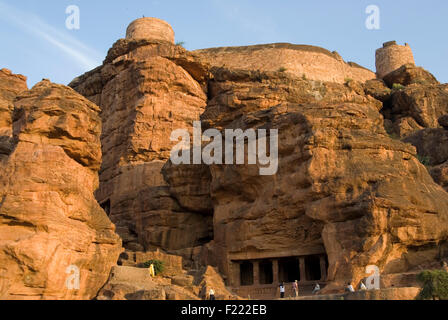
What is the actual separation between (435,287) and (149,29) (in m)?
34.2

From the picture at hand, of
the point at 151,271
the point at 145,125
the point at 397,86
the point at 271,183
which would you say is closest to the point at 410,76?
the point at 397,86

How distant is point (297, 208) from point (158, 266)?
7.01m

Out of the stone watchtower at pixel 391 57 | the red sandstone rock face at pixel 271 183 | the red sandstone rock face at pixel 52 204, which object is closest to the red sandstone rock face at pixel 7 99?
the red sandstone rock face at pixel 52 204

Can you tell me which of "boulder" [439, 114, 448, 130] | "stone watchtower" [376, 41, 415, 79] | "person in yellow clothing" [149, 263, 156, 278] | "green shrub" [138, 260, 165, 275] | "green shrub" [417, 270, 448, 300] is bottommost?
"green shrub" [417, 270, 448, 300]

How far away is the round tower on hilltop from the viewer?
46.1 m

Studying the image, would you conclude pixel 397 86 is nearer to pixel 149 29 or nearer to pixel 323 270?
pixel 149 29

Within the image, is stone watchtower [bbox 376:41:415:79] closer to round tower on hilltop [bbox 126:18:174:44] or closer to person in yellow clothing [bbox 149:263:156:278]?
round tower on hilltop [bbox 126:18:174:44]

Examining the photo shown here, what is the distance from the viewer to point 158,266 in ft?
77.3

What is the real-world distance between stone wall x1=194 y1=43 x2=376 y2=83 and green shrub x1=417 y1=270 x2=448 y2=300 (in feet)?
99.8

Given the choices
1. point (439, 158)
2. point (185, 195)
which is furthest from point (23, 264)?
point (439, 158)

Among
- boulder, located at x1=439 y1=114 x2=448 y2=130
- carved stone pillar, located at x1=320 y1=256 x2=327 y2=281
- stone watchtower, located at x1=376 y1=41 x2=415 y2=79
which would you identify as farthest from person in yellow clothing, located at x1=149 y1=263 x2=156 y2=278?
stone watchtower, located at x1=376 y1=41 x2=415 y2=79

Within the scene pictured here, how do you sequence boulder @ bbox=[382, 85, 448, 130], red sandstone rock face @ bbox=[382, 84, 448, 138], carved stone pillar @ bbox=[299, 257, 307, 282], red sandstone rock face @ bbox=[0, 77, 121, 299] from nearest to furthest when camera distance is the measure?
red sandstone rock face @ bbox=[0, 77, 121, 299]
carved stone pillar @ bbox=[299, 257, 307, 282]
red sandstone rock face @ bbox=[382, 84, 448, 138]
boulder @ bbox=[382, 85, 448, 130]

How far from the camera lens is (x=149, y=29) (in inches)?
1822

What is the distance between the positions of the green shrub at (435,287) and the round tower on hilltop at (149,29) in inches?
1277
